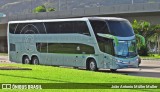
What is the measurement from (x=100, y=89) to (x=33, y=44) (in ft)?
63.2

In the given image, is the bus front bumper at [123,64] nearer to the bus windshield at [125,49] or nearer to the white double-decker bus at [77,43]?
the white double-decker bus at [77,43]

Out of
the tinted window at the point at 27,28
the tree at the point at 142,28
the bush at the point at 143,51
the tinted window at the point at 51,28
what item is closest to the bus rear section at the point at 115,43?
the tinted window at the point at 51,28

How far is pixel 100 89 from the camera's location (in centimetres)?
1278

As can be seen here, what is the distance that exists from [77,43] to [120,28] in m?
3.32

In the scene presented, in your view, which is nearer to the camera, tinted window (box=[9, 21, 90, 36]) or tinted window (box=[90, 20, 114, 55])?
tinted window (box=[90, 20, 114, 55])

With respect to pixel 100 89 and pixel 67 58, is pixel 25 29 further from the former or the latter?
pixel 100 89

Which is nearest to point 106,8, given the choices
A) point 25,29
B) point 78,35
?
point 25,29

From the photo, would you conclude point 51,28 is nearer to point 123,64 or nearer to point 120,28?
point 120,28

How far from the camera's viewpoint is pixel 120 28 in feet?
84.7

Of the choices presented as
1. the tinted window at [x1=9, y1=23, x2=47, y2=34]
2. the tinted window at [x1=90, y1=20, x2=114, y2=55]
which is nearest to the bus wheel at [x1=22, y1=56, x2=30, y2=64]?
the tinted window at [x1=9, y1=23, x2=47, y2=34]

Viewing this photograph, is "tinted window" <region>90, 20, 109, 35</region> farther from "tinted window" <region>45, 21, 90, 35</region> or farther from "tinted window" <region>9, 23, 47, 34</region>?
"tinted window" <region>9, 23, 47, 34</region>

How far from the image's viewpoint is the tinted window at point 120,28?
25.4 metres

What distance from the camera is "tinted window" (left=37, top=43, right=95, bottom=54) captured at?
26.7 meters

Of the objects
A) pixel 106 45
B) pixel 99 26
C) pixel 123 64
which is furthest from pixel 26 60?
pixel 123 64
